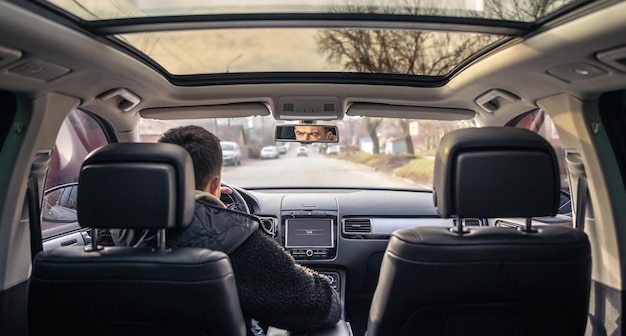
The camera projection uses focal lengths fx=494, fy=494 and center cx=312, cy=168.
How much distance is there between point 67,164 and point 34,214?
40.7 inches

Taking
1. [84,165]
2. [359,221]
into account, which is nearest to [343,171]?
[359,221]

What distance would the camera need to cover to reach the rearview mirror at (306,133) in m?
4.37

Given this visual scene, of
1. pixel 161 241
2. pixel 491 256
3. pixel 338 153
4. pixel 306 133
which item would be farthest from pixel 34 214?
pixel 338 153

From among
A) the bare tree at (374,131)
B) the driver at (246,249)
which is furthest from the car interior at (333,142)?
the bare tree at (374,131)

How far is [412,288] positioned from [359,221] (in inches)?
104

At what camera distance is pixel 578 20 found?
229 cm

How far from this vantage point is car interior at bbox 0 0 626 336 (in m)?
2.12

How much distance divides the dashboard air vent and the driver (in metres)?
2.39

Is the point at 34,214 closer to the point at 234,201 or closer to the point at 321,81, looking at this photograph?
the point at 234,201

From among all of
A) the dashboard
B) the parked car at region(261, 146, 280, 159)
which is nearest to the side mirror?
the dashboard

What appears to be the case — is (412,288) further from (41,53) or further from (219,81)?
(219,81)

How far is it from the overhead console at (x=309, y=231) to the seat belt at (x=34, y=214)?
7.15 ft

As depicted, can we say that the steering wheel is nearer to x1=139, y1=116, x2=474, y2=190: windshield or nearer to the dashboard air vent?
x1=139, y1=116, x2=474, y2=190: windshield

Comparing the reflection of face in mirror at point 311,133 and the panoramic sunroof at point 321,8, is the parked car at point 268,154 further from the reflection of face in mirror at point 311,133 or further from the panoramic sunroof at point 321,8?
the panoramic sunroof at point 321,8
